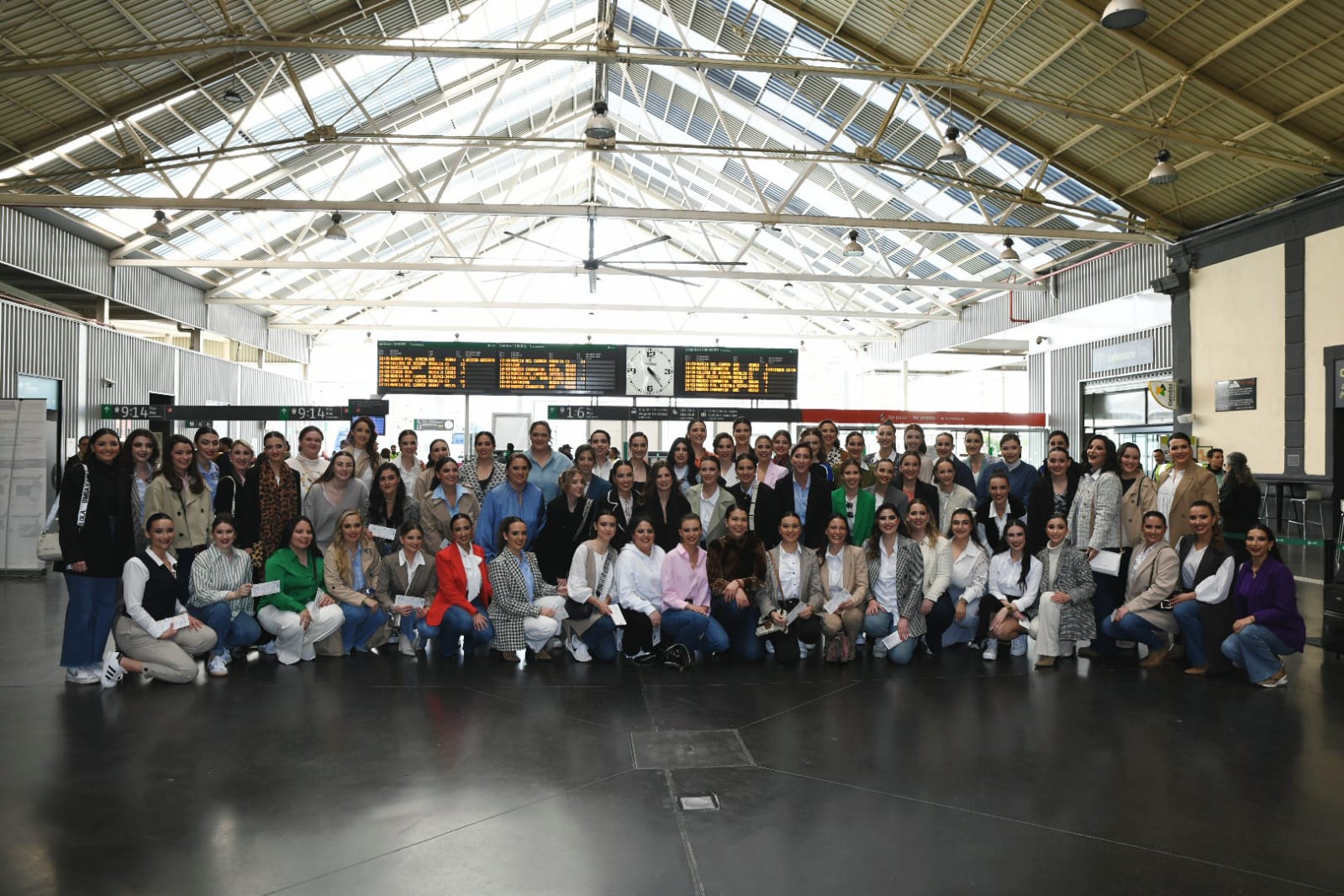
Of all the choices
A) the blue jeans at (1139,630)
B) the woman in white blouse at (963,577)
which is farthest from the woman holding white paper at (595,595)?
the blue jeans at (1139,630)

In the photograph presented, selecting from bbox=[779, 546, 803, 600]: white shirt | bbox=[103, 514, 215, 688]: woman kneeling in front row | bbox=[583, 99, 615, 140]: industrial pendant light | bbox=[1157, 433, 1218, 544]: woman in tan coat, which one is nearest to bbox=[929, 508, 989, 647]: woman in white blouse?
bbox=[779, 546, 803, 600]: white shirt

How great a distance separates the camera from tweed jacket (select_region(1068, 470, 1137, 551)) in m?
6.65

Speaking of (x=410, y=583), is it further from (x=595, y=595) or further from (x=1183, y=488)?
(x=1183, y=488)

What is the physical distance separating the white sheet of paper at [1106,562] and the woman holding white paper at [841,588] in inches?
66.7

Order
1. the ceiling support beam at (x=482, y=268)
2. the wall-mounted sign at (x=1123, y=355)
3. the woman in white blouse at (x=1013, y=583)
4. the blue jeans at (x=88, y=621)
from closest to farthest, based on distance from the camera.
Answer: the blue jeans at (x=88, y=621) → the woman in white blouse at (x=1013, y=583) → the wall-mounted sign at (x=1123, y=355) → the ceiling support beam at (x=482, y=268)

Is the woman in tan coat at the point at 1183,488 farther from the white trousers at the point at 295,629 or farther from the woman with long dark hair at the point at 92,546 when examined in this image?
the woman with long dark hair at the point at 92,546

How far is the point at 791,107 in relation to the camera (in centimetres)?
1670

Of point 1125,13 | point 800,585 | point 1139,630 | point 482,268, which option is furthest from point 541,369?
point 1139,630

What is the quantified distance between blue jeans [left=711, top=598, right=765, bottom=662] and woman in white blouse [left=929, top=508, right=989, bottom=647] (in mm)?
1359

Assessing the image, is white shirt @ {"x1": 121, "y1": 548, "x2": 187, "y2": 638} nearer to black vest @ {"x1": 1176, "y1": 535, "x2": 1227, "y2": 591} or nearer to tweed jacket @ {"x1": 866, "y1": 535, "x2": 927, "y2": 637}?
tweed jacket @ {"x1": 866, "y1": 535, "x2": 927, "y2": 637}

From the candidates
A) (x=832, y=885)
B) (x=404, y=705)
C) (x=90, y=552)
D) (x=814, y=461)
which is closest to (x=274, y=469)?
(x=90, y=552)

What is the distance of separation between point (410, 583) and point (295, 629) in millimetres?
826

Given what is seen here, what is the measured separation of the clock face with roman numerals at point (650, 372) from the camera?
14.0 metres

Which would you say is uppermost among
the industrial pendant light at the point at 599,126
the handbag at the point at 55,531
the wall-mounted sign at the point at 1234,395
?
the industrial pendant light at the point at 599,126
